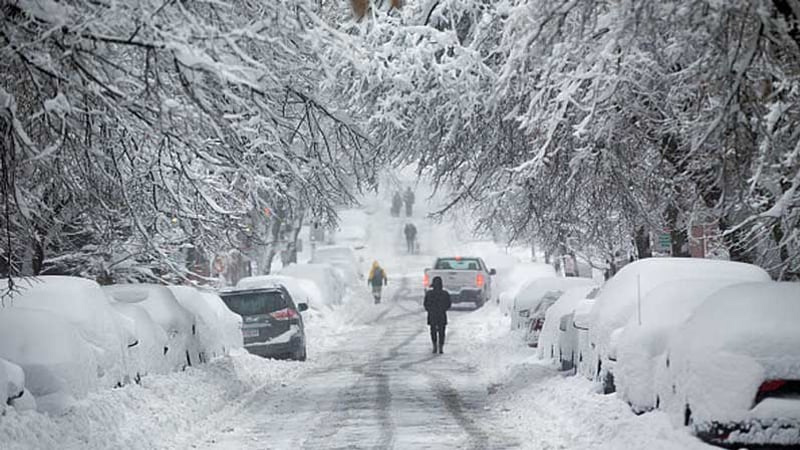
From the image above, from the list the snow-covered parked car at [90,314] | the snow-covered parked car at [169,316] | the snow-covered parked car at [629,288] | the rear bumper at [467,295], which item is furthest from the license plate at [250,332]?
the rear bumper at [467,295]

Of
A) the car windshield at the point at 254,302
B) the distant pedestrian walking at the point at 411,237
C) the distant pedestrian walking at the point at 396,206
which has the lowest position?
the car windshield at the point at 254,302

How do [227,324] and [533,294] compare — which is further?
[533,294]

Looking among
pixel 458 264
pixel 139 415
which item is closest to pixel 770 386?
pixel 139 415

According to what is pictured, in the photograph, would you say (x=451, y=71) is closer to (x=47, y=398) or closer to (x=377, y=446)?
(x=377, y=446)

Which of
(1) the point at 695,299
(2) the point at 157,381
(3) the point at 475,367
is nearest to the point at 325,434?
(2) the point at 157,381

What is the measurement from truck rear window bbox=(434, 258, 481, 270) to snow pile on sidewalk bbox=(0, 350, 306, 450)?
25.6 metres

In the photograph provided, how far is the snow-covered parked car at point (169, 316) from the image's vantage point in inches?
722

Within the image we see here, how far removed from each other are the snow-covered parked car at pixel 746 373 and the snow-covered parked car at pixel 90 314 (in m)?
6.97

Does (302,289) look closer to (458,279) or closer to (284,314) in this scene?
(458,279)

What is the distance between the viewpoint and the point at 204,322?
68.5 ft

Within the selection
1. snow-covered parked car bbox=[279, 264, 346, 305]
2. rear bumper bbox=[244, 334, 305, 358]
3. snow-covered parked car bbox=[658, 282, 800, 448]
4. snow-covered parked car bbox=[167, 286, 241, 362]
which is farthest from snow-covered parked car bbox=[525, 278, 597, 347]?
snow-covered parked car bbox=[279, 264, 346, 305]

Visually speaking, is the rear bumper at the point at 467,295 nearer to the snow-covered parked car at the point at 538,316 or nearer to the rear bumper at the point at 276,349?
the snow-covered parked car at the point at 538,316

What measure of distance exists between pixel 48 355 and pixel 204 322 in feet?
28.3

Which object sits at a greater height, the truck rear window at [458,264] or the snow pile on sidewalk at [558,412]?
the truck rear window at [458,264]
